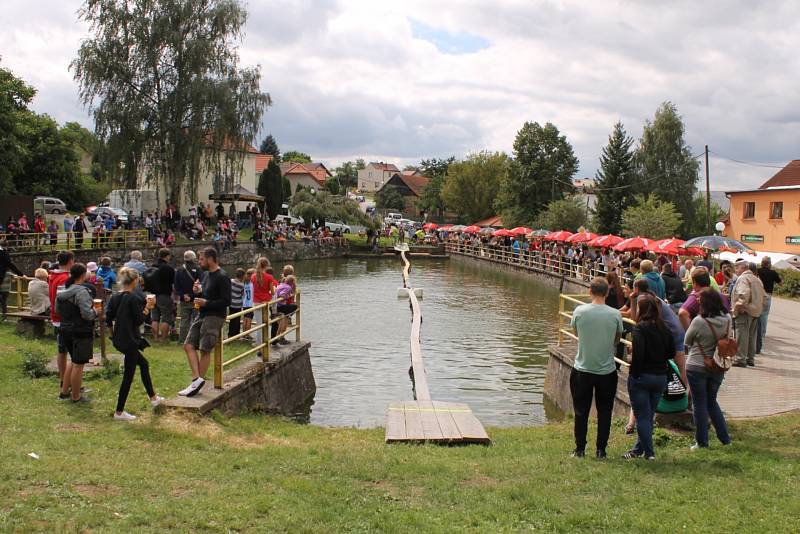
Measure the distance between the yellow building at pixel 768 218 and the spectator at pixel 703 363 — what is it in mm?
39837

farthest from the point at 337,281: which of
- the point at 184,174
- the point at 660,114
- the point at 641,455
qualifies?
the point at 660,114

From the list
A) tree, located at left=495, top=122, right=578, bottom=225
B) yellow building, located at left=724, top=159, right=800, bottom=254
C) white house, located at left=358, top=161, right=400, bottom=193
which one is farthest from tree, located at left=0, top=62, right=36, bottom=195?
white house, located at left=358, top=161, right=400, bottom=193

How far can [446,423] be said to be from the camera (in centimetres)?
916

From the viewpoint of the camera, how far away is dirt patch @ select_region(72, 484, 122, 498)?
5.59m

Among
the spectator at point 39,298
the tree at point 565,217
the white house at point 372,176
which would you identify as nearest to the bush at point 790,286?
the spectator at point 39,298

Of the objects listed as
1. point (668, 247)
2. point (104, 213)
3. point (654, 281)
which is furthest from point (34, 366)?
point (104, 213)

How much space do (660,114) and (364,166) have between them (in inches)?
4270

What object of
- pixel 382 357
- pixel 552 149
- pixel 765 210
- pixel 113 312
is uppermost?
pixel 552 149

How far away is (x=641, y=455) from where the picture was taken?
7367 mm

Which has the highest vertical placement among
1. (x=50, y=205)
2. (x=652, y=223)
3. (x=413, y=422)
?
(x=50, y=205)

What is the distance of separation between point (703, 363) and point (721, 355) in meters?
0.19

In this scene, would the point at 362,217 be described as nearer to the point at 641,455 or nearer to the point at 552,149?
the point at 552,149

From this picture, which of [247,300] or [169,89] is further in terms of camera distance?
[169,89]

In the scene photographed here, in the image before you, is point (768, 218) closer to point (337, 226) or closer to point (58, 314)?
point (337, 226)
